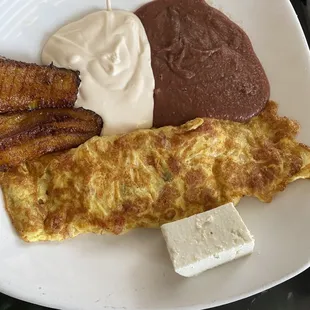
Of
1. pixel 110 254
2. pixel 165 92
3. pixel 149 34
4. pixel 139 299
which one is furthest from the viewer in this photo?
pixel 149 34

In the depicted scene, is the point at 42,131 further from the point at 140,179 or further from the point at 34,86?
the point at 140,179

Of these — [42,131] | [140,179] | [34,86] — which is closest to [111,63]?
[34,86]

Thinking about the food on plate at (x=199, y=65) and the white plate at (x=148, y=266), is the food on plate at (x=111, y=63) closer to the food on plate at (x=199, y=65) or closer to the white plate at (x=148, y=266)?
the food on plate at (x=199, y=65)

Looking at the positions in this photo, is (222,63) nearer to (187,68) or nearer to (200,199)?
(187,68)

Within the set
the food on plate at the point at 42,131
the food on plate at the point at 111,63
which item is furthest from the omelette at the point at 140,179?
the food on plate at the point at 111,63

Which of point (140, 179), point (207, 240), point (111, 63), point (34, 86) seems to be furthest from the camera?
point (111, 63)

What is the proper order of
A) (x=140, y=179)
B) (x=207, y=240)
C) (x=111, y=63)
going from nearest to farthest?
(x=207, y=240) → (x=140, y=179) → (x=111, y=63)

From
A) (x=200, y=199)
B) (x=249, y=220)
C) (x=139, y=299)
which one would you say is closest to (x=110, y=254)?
(x=139, y=299)
